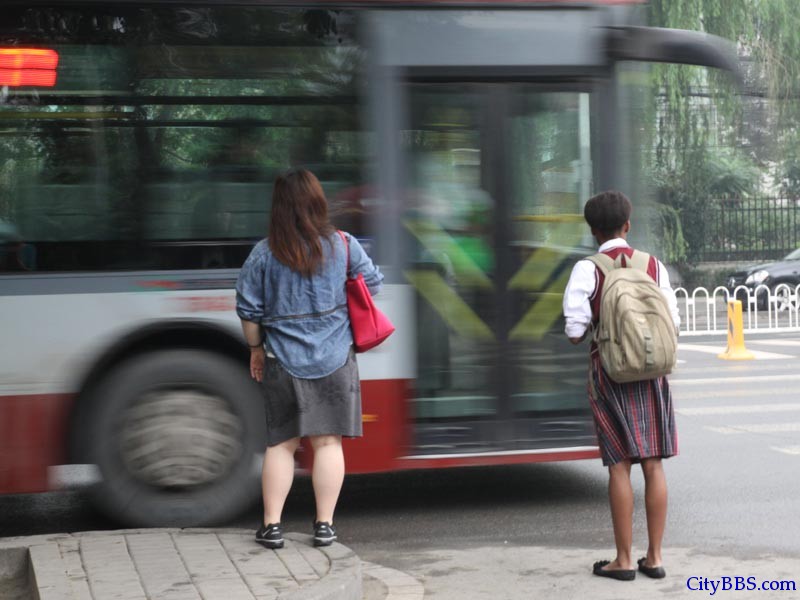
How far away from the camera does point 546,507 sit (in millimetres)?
7441

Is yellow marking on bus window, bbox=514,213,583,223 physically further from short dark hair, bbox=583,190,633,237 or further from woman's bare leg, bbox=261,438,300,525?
woman's bare leg, bbox=261,438,300,525

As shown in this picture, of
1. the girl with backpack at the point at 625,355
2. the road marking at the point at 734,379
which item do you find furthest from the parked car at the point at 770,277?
the girl with backpack at the point at 625,355

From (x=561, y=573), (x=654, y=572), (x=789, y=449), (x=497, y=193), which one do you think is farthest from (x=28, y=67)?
(x=789, y=449)

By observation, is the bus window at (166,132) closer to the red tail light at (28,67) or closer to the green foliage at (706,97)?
the red tail light at (28,67)

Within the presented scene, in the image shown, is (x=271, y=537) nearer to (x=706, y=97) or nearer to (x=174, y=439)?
(x=174, y=439)

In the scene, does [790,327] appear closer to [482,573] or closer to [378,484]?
[378,484]

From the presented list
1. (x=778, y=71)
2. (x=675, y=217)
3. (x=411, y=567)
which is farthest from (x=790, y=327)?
(x=411, y=567)

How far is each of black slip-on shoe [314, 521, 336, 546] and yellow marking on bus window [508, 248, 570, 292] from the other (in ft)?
6.69

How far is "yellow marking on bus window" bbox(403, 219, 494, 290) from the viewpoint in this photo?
274 inches

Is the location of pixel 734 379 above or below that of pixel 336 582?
below

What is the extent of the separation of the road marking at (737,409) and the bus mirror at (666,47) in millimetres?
4854

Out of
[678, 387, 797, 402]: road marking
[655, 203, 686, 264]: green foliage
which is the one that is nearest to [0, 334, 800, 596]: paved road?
[678, 387, 797, 402]: road marking

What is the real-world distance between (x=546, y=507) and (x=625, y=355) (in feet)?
7.75

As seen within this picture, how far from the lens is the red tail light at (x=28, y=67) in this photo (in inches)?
254
